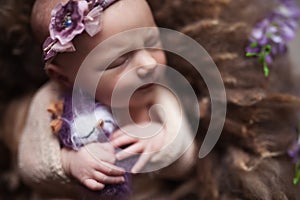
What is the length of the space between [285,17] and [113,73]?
420 millimetres

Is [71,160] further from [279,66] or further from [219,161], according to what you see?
[279,66]

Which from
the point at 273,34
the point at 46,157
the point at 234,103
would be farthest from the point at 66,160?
the point at 273,34

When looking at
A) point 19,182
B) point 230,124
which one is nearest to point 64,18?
point 230,124

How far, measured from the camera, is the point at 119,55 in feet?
2.59

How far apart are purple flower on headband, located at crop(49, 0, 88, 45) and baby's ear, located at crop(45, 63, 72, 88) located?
73mm

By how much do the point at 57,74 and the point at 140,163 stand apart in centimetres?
19

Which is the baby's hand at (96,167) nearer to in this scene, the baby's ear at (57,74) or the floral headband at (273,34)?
the baby's ear at (57,74)

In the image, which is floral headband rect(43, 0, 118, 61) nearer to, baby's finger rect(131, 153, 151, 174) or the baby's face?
the baby's face

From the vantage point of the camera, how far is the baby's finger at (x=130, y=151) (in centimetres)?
81

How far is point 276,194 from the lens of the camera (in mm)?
812

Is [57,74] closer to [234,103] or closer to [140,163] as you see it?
[140,163]

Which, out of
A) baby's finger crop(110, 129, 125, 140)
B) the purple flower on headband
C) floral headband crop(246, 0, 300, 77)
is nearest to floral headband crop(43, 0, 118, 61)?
the purple flower on headband

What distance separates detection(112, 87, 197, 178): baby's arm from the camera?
822 mm

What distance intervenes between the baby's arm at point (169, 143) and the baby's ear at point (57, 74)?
12 cm
